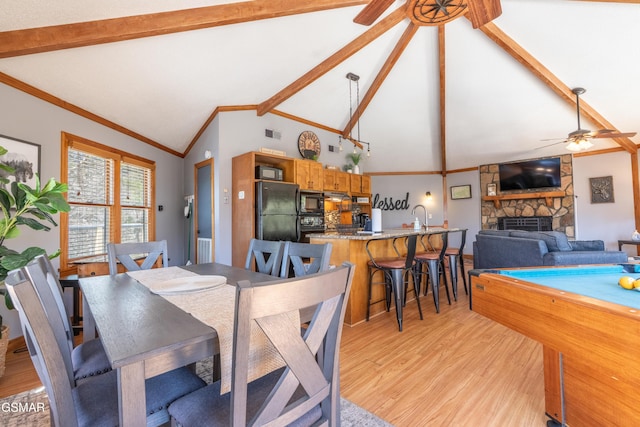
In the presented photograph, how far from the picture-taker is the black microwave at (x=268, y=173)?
4.24m

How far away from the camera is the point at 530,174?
→ 695cm

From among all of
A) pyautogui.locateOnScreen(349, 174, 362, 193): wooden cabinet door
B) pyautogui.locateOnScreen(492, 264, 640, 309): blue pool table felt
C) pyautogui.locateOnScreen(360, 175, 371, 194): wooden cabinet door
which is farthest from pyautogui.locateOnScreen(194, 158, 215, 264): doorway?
pyautogui.locateOnScreen(492, 264, 640, 309): blue pool table felt

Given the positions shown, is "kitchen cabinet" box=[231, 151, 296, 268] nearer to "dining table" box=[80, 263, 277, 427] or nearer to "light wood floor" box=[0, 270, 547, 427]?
"light wood floor" box=[0, 270, 547, 427]

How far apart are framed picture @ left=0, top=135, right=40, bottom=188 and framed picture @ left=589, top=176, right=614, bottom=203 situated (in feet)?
31.4

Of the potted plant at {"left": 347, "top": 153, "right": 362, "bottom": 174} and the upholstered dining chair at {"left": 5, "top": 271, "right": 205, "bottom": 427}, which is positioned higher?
the potted plant at {"left": 347, "top": 153, "right": 362, "bottom": 174}

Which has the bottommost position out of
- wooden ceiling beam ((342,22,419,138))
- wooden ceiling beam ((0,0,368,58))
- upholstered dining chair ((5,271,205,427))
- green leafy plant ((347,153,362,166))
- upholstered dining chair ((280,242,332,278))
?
upholstered dining chair ((5,271,205,427))

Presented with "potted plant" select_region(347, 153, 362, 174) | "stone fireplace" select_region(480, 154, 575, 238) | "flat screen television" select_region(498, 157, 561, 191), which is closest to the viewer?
"potted plant" select_region(347, 153, 362, 174)

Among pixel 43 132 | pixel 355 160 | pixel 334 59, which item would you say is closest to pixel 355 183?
pixel 355 160

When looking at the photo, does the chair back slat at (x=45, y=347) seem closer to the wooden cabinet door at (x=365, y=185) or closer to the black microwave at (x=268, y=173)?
the black microwave at (x=268, y=173)

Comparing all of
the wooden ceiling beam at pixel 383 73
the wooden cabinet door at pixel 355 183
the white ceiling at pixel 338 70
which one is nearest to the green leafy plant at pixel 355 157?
the wooden cabinet door at pixel 355 183

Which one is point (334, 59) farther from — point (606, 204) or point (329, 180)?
point (606, 204)

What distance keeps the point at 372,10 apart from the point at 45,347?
2989mm

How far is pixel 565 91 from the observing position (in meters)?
4.75

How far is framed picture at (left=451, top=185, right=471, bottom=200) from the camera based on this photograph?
798 cm
